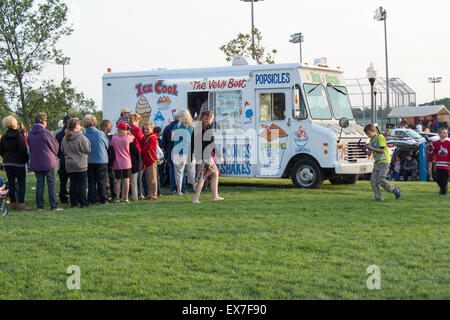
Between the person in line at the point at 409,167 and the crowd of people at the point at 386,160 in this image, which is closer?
the crowd of people at the point at 386,160

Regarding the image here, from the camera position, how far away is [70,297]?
5.13 m

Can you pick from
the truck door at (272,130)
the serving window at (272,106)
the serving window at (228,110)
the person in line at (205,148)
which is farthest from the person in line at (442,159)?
the person in line at (205,148)

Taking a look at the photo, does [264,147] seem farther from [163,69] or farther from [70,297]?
[70,297]

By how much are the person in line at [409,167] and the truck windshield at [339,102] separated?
3.75 metres

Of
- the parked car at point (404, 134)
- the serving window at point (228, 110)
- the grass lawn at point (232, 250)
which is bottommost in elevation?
the grass lawn at point (232, 250)

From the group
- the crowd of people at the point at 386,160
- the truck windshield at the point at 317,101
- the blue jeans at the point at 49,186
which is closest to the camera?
the blue jeans at the point at 49,186

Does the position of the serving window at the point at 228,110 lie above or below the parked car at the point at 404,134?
above

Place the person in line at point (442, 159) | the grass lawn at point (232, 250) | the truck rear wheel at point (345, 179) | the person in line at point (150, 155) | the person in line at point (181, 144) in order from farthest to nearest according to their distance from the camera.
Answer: the truck rear wheel at point (345, 179), the person in line at point (181, 144), the person in line at point (442, 159), the person in line at point (150, 155), the grass lawn at point (232, 250)

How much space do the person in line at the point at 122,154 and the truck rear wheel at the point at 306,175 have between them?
4091mm

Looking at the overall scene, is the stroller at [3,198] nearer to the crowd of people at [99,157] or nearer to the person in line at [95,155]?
the crowd of people at [99,157]

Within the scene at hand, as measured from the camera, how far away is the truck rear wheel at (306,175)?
13.3 meters

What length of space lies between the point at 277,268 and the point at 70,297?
2.12m
